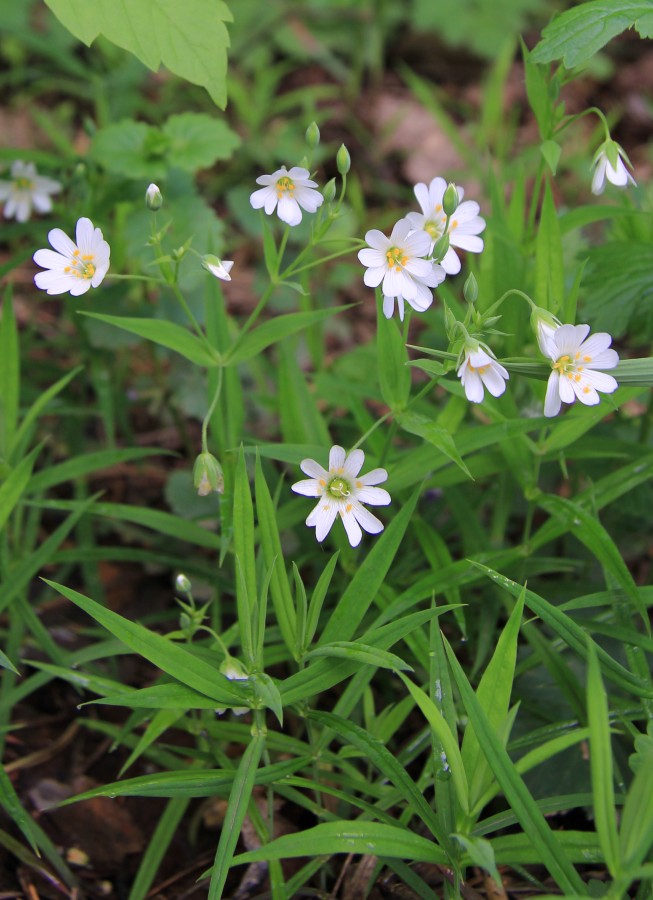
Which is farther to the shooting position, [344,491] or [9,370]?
[9,370]

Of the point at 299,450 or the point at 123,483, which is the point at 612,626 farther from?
the point at 123,483

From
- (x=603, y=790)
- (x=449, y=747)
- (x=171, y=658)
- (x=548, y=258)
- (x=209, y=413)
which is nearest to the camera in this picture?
(x=603, y=790)

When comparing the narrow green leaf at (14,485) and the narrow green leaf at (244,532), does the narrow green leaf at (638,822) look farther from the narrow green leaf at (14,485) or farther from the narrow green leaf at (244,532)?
the narrow green leaf at (14,485)

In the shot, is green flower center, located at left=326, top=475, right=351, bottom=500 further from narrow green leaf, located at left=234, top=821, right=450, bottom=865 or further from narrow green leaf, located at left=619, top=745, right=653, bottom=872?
narrow green leaf, located at left=619, top=745, right=653, bottom=872

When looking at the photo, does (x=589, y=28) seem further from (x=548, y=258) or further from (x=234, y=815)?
(x=234, y=815)

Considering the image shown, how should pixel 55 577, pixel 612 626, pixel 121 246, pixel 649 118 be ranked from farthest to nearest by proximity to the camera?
pixel 649 118
pixel 121 246
pixel 55 577
pixel 612 626

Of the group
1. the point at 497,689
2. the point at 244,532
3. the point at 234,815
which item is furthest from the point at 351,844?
the point at 244,532

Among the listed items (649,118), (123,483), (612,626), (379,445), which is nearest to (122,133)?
(123,483)
